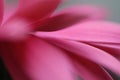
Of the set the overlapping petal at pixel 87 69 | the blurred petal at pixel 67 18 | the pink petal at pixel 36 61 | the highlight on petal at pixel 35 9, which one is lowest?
the overlapping petal at pixel 87 69

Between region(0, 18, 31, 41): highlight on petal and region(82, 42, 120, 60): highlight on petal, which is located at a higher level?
region(0, 18, 31, 41): highlight on petal

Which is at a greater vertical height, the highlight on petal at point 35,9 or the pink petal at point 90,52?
the highlight on petal at point 35,9

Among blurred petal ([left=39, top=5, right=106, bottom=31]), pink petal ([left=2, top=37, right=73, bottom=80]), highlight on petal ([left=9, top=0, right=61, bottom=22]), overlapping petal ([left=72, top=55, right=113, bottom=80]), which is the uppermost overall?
highlight on petal ([left=9, top=0, right=61, bottom=22])
